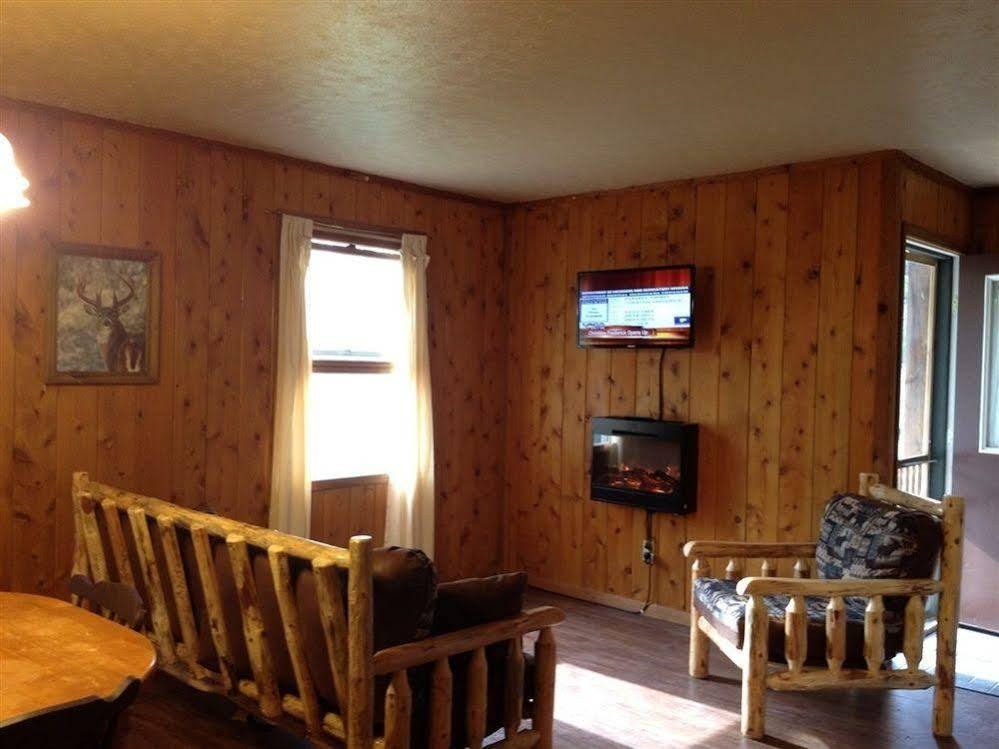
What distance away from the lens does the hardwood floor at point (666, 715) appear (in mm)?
3424

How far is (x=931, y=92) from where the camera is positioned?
341 centimetres

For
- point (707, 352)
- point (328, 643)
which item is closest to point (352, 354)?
point (707, 352)

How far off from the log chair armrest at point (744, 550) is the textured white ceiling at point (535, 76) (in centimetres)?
196

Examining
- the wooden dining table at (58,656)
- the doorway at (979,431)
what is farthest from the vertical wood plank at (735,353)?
the wooden dining table at (58,656)

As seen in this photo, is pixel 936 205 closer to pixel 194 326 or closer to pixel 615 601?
pixel 615 601

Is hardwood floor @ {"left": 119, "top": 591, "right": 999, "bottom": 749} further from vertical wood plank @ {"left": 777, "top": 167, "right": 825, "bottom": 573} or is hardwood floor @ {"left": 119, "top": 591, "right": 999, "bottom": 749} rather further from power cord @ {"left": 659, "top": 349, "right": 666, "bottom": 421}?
power cord @ {"left": 659, "top": 349, "right": 666, "bottom": 421}

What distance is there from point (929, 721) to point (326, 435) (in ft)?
11.1

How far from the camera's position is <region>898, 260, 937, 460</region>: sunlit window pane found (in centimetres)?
530

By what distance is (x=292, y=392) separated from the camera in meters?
4.72

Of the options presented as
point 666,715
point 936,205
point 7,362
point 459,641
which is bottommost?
point 666,715

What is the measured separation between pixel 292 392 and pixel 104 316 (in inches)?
41.2

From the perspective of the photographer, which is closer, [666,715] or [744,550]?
[666,715]

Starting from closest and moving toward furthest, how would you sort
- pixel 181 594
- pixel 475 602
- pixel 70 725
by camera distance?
pixel 70 725
pixel 475 602
pixel 181 594

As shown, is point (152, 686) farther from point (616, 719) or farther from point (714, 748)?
point (714, 748)
